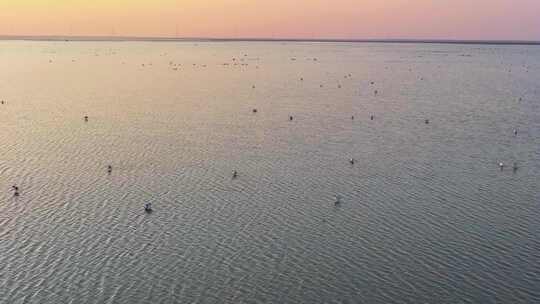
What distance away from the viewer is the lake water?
27.2 metres

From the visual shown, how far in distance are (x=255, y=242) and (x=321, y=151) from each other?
21.2 meters

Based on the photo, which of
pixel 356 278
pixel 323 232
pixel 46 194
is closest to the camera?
pixel 356 278

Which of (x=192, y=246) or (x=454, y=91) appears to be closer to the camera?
(x=192, y=246)

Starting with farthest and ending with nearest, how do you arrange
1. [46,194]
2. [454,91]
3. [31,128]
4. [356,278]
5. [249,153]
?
[454,91], [31,128], [249,153], [46,194], [356,278]

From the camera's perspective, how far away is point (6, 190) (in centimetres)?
3966

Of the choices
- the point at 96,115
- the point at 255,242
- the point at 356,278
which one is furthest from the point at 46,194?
the point at 96,115

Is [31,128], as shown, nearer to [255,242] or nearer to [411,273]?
[255,242]

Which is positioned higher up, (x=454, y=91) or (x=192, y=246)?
(x=454, y=91)

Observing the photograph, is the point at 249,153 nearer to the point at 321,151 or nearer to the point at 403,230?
the point at 321,151

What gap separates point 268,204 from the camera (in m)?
38.0

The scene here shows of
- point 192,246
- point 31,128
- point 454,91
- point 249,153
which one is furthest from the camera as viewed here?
point 454,91

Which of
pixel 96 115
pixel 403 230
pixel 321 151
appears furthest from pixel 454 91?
pixel 403 230

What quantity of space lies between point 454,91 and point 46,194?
74233 millimetres

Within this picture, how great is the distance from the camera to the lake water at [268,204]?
1071 inches
